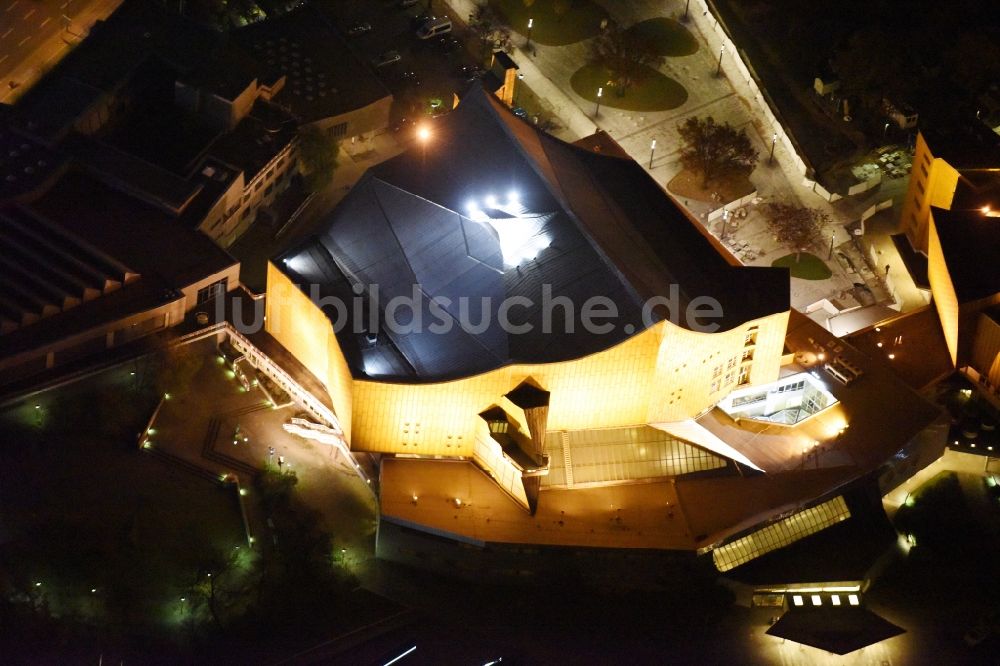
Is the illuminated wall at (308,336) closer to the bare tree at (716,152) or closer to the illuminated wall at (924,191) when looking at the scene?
the bare tree at (716,152)

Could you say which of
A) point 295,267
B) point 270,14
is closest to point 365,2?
point 270,14

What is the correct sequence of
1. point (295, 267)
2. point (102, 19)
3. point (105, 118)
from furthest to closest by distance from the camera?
point (102, 19)
point (105, 118)
point (295, 267)

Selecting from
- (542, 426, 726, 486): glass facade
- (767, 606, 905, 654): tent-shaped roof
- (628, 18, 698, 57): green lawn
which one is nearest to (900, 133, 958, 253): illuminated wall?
(628, 18, 698, 57): green lawn

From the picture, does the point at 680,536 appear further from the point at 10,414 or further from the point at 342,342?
the point at 10,414

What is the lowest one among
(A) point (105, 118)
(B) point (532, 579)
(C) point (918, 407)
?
(B) point (532, 579)

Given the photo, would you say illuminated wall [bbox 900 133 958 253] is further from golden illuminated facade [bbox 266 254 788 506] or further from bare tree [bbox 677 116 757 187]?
golden illuminated facade [bbox 266 254 788 506]

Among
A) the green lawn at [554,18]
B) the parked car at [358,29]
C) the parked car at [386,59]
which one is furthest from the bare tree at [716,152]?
the parked car at [358,29]
